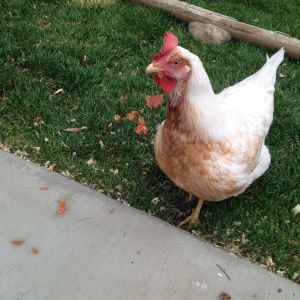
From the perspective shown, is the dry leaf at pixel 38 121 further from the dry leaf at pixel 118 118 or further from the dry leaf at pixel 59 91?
the dry leaf at pixel 118 118

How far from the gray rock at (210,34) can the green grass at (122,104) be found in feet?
0.35

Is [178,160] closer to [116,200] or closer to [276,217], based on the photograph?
[116,200]

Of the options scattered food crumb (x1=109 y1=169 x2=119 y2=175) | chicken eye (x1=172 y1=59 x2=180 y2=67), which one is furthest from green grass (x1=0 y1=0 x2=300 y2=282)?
chicken eye (x1=172 y1=59 x2=180 y2=67)

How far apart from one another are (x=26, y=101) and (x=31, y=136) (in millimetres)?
436

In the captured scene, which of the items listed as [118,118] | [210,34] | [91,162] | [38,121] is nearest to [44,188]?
[91,162]

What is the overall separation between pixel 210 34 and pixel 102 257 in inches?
125

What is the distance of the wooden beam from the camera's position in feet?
15.5

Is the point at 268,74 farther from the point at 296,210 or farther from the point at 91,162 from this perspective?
the point at 91,162

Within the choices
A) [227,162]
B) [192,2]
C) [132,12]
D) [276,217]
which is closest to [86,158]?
[227,162]

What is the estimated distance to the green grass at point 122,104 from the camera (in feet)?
9.80

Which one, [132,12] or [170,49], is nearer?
[170,49]

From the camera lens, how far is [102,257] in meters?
2.56

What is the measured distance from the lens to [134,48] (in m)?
4.64

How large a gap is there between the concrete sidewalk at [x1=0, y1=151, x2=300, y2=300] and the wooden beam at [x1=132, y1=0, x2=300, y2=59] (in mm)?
2891
